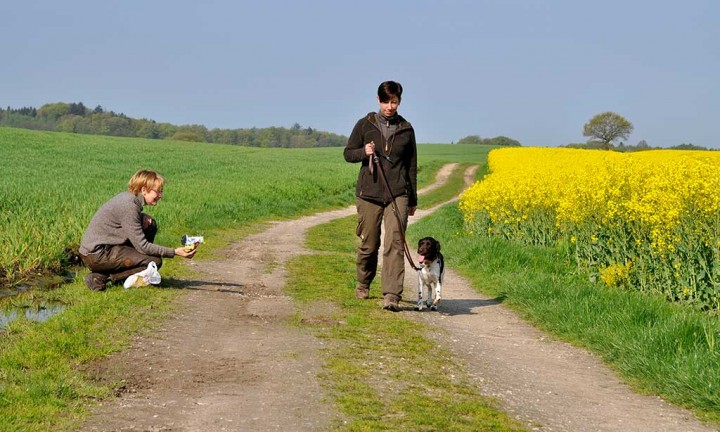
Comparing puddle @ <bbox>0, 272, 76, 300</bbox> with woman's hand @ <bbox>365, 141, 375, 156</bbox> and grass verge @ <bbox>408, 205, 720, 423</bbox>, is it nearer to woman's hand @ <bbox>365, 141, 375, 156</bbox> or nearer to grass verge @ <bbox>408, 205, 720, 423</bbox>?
woman's hand @ <bbox>365, 141, 375, 156</bbox>

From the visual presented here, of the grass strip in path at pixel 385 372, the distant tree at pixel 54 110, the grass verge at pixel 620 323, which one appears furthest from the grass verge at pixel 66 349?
the distant tree at pixel 54 110

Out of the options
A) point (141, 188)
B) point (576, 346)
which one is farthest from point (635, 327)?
point (141, 188)

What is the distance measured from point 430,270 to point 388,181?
127 centimetres

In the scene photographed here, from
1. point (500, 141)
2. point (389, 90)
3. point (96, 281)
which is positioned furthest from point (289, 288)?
point (500, 141)

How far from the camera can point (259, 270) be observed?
14.0m

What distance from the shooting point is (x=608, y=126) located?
11325 cm

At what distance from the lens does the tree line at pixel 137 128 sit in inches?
5748

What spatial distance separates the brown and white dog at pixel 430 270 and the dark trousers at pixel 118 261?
343 centimetres

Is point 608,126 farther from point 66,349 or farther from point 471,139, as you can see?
point 66,349

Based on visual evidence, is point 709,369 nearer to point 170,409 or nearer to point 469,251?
point 170,409

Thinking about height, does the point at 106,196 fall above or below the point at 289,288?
above

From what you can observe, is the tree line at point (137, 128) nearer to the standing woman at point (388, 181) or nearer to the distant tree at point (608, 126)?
the distant tree at point (608, 126)

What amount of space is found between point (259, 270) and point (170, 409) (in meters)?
8.14

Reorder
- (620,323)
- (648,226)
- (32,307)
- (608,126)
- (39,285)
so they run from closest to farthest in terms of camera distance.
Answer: (620,323) → (32,307) → (648,226) → (39,285) → (608,126)
